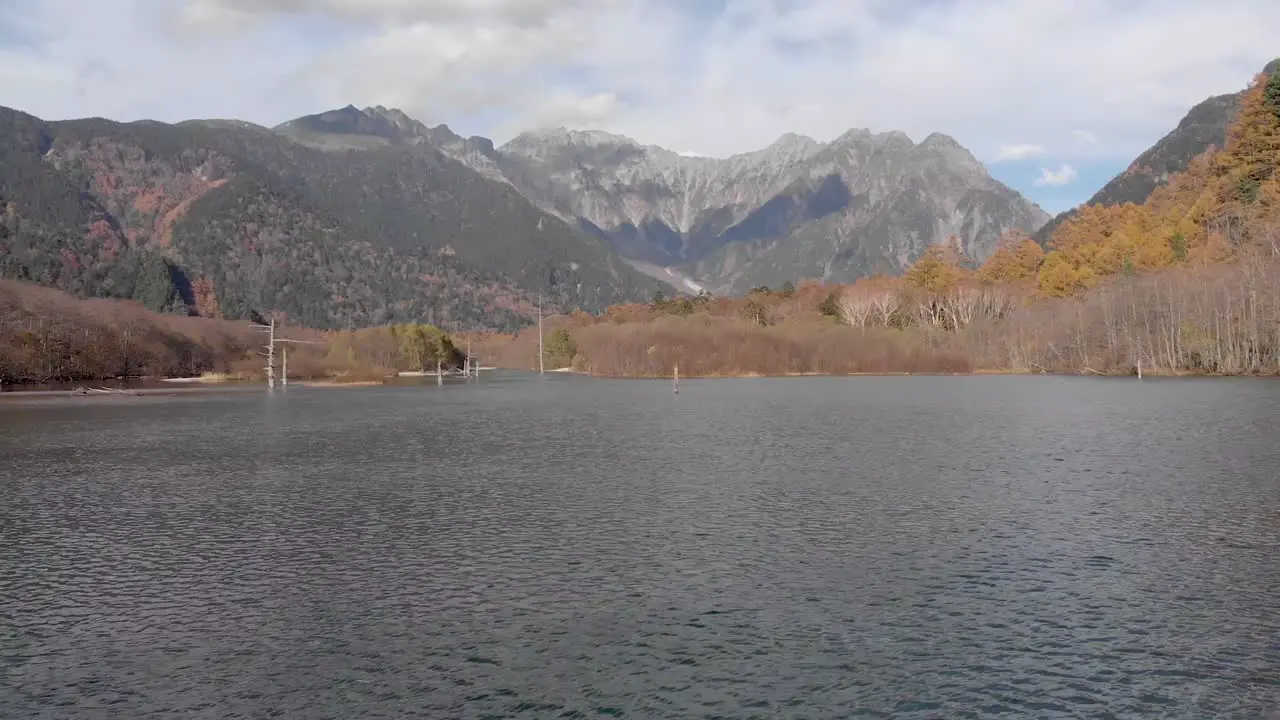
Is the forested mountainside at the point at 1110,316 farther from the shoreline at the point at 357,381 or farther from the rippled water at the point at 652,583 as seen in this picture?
the rippled water at the point at 652,583

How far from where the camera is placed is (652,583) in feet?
64.2

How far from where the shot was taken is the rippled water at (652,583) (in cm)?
1358

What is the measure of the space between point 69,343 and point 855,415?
535 ft

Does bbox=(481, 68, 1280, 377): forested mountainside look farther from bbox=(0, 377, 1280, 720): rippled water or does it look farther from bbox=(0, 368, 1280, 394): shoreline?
bbox=(0, 377, 1280, 720): rippled water

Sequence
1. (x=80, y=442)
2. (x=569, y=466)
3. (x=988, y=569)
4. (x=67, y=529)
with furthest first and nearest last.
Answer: (x=80, y=442)
(x=569, y=466)
(x=67, y=529)
(x=988, y=569)

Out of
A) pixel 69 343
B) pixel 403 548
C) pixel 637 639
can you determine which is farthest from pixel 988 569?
pixel 69 343

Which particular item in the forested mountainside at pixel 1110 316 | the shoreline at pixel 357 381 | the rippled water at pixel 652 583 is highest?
the forested mountainside at pixel 1110 316

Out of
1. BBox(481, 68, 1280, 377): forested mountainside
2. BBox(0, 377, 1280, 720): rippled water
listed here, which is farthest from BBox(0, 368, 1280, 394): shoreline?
BBox(0, 377, 1280, 720): rippled water

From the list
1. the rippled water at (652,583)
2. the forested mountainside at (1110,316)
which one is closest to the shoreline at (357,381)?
the forested mountainside at (1110,316)

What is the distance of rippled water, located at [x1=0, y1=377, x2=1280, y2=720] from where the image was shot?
1358 centimetres

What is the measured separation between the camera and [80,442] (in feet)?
174

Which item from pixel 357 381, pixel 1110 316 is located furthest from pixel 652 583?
pixel 357 381

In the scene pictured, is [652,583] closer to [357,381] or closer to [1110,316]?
[1110,316]

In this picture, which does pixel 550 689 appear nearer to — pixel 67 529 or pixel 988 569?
pixel 988 569
